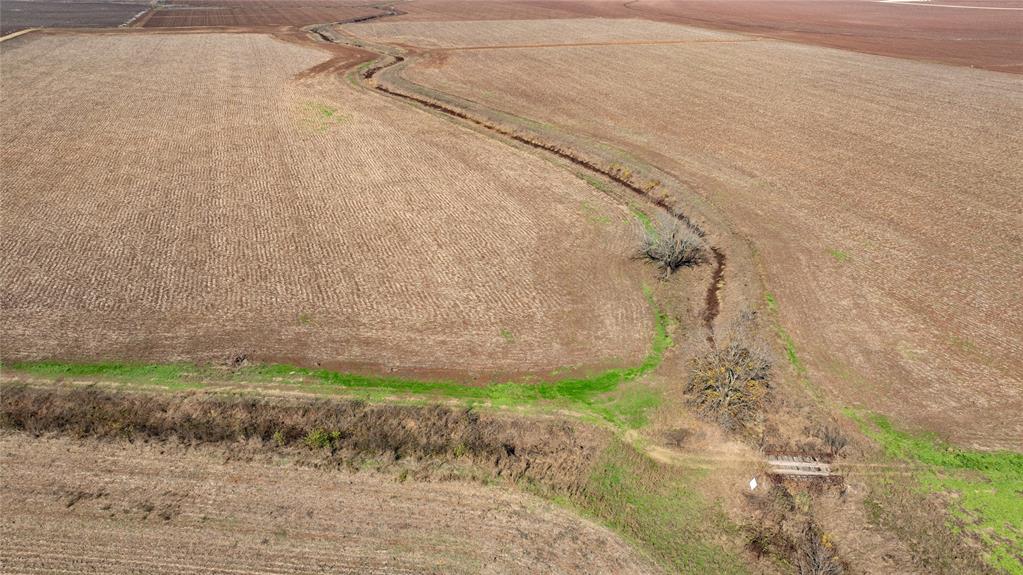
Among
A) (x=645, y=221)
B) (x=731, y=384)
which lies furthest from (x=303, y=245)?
(x=731, y=384)

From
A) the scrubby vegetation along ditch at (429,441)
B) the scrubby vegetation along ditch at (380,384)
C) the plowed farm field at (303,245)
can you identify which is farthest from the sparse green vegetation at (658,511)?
the plowed farm field at (303,245)

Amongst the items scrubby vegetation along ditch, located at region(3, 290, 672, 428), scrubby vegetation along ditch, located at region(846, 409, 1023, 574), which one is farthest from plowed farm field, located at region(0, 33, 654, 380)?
scrubby vegetation along ditch, located at region(846, 409, 1023, 574)

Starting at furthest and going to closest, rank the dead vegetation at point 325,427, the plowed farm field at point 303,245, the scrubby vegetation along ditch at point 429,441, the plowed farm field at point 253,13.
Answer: the plowed farm field at point 253,13 < the plowed farm field at point 303,245 < the dead vegetation at point 325,427 < the scrubby vegetation along ditch at point 429,441

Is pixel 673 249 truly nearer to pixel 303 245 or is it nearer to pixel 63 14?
pixel 303 245

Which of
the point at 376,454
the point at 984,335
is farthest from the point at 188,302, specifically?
the point at 984,335

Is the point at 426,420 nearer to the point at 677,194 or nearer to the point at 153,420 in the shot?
the point at 153,420

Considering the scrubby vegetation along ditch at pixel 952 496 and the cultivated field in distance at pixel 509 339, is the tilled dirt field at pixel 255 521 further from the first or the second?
the scrubby vegetation along ditch at pixel 952 496

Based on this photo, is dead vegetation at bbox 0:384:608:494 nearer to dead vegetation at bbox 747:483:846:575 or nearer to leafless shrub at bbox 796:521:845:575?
dead vegetation at bbox 747:483:846:575
